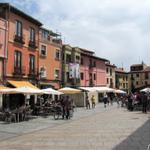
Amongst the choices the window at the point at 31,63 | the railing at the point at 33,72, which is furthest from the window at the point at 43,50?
the railing at the point at 33,72

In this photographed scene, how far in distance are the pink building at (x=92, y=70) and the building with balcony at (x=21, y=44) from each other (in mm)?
21647

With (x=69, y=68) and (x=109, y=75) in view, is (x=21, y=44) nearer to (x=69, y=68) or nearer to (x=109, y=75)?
(x=69, y=68)

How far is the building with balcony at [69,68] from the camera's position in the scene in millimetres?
55812

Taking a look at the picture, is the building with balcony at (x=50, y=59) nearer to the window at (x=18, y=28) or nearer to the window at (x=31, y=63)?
the window at (x=31, y=63)

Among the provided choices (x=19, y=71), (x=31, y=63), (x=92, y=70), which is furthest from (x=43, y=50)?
(x=92, y=70)

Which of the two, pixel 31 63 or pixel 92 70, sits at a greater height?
pixel 92 70

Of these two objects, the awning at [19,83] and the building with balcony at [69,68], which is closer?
the awning at [19,83]

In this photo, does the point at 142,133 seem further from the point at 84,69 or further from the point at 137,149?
the point at 84,69

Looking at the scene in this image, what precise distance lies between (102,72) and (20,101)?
39270mm

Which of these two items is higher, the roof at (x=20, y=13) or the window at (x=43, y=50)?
the roof at (x=20, y=13)

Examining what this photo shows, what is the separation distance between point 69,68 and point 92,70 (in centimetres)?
1511

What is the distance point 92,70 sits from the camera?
7094 centimetres

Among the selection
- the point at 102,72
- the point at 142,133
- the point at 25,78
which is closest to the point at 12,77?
the point at 25,78

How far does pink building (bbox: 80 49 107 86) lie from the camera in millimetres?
66312
